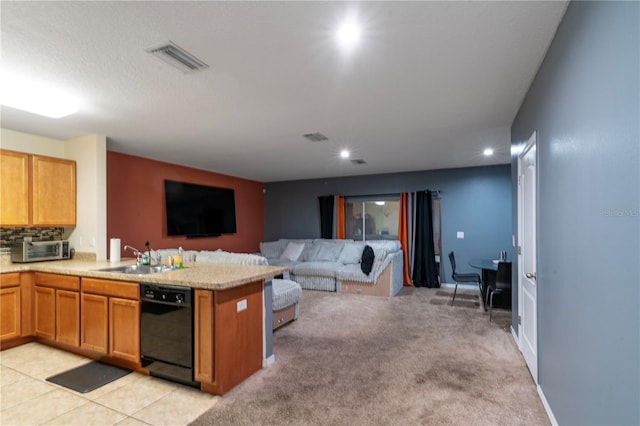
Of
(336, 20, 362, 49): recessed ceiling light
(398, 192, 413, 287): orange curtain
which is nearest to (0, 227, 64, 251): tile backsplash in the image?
(336, 20, 362, 49): recessed ceiling light

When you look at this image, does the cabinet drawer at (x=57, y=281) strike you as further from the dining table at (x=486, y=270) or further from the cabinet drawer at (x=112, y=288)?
the dining table at (x=486, y=270)

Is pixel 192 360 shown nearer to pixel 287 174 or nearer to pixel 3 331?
pixel 3 331

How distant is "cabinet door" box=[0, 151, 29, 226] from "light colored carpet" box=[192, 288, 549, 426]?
10.8 ft

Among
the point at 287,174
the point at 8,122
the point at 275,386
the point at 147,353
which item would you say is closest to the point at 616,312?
the point at 275,386

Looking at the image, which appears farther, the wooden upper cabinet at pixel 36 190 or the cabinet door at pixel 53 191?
the cabinet door at pixel 53 191

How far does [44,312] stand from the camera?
3572mm

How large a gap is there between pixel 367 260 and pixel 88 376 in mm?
4384

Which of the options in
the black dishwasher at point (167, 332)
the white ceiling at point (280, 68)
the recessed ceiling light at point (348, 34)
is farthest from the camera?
the black dishwasher at point (167, 332)

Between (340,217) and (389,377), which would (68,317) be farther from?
(340,217)

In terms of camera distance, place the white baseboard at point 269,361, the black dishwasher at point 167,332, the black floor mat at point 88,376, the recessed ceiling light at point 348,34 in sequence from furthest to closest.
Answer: the white baseboard at point 269,361, the black floor mat at point 88,376, the black dishwasher at point 167,332, the recessed ceiling light at point 348,34

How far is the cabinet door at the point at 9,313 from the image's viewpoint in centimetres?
345

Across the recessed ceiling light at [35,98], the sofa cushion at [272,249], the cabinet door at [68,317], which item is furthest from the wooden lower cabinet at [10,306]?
the sofa cushion at [272,249]

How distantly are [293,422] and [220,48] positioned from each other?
254cm

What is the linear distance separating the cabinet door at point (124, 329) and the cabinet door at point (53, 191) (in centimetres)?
182
